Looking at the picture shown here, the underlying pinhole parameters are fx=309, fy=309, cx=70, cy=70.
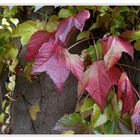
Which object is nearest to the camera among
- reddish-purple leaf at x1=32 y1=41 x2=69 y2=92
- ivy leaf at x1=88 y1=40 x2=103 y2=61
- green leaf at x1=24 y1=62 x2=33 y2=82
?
reddish-purple leaf at x1=32 y1=41 x2=69 y2=92

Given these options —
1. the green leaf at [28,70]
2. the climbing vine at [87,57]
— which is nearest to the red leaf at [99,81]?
the climbing vine at [87,57]

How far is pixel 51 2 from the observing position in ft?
2.55

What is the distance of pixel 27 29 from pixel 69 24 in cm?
14

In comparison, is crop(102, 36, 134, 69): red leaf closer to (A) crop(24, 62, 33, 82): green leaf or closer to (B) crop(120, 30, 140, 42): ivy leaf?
(B) crop(120, 30, 140, 42): ivy leaf

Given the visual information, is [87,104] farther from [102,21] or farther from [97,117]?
[102,21]

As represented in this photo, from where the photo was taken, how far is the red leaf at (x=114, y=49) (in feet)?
2.28

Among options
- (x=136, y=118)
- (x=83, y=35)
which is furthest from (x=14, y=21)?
(x=136, y=118)

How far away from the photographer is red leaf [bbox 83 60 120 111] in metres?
0.67

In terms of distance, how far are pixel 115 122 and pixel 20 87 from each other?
316 millimetres

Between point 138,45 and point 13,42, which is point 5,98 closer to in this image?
point 13,42

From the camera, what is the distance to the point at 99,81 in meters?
0.68

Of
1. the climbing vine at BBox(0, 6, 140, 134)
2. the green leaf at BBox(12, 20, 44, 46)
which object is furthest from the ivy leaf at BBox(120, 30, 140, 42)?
the green leaf at BBox(12, 20, 44, 46)

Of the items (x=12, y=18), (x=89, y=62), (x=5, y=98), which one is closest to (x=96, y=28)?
(x=89, y=62)

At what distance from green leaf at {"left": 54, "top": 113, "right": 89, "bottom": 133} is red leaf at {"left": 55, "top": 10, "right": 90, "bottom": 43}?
20cm
